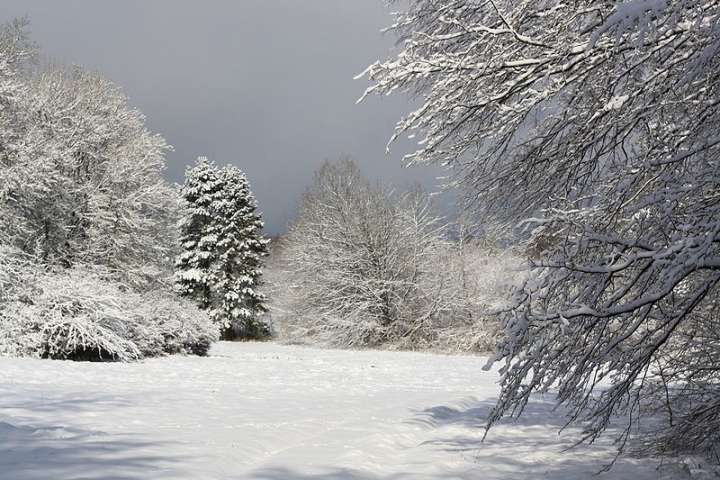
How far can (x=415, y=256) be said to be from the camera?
2488cm

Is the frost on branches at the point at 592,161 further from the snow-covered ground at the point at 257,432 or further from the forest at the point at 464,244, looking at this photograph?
the snow-covered ground at the point at 257,432

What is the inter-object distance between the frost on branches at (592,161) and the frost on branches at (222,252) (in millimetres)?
26336

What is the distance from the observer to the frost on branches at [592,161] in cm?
298

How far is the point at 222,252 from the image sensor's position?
101ft

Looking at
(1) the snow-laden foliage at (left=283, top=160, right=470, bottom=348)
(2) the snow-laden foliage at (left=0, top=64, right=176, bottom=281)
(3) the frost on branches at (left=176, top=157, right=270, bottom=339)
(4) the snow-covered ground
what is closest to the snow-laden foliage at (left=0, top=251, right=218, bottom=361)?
(2) the snow-laden foliage at (left=0, top=64, right=176, bottom=281)

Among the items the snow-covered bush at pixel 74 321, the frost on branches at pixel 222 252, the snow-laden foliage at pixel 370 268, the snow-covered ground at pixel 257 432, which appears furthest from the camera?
the frost on branches at pixel 222 252

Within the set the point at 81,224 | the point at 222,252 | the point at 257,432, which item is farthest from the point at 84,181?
the point at 257,432

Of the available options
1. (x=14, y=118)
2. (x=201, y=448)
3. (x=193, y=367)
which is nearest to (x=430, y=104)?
(x=201, y=448)

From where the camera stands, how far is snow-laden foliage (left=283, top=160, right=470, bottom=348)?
2411cm

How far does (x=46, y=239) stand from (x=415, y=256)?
48.4ft

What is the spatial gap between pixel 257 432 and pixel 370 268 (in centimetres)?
1913

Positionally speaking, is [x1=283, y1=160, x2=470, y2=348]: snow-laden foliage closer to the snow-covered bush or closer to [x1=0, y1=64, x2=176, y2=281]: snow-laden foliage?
[x1=0, y1=64, x2=176, y2=281]: snow-laden foliage

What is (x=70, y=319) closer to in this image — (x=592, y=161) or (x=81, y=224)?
Answer: (x=81, y=224)

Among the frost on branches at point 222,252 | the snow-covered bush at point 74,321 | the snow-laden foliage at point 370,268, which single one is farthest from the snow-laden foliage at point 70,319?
the frost on branches at point 222,252
